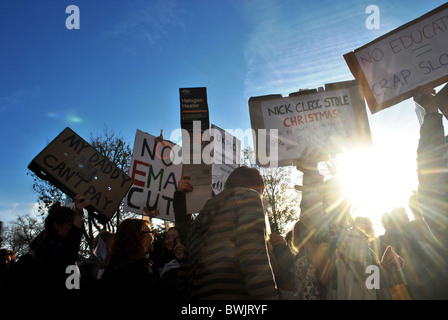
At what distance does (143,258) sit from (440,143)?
7.80 feet

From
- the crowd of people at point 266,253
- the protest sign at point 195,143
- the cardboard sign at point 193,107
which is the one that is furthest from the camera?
the cardboard sign at point 193,107

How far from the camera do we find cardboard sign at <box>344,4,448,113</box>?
10.0 ft

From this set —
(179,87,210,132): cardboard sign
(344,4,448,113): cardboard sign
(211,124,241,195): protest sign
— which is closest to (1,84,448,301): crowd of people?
(344,4,448,113): cardboard sign

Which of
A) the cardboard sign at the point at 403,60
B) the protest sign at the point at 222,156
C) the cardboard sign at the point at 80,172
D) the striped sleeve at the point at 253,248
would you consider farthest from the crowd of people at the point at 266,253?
the protest sign at the point at 222,156

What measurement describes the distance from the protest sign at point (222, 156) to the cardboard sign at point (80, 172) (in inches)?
44.9

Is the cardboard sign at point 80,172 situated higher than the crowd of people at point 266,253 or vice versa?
the cardboard sign at point 80,172

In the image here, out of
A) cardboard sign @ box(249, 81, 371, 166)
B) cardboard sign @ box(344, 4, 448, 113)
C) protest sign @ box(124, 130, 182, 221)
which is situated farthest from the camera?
protest sign @ box(124, 130, 182, 221)

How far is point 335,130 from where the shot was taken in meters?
3.50

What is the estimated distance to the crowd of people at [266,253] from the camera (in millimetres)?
1670

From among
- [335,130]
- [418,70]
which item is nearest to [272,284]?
[335,130]

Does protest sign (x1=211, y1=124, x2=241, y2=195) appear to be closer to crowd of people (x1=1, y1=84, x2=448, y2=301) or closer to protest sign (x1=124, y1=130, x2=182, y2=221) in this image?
protest sign (x1=124, y1=130, x2=182, y2=221)

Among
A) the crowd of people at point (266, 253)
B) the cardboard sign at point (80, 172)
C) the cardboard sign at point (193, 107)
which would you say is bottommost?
the crowd of people at point (266, 253)

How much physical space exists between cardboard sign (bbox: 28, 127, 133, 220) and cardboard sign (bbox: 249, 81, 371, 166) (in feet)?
6.05

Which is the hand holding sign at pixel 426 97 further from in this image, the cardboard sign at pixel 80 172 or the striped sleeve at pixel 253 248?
the cardboard sign at pixel 80 172
